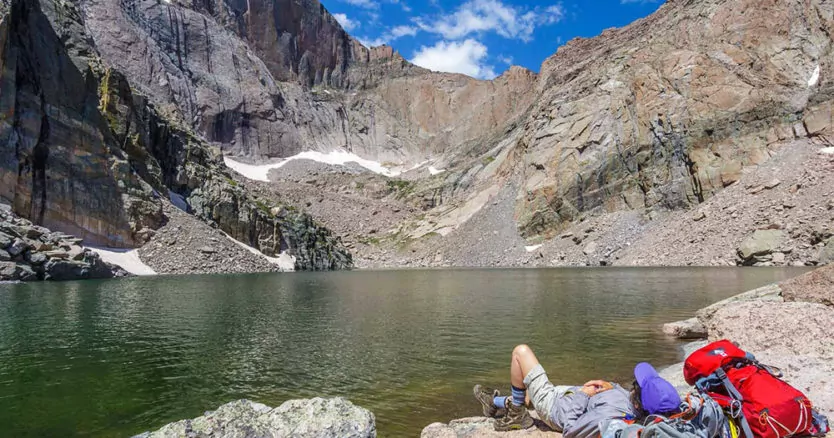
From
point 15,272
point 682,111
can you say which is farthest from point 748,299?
point 682,111

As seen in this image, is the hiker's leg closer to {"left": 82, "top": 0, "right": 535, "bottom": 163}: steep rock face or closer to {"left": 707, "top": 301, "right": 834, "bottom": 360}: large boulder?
{"left": 707, "top": 301, "right": 834, "bottom": 360}: large boulder

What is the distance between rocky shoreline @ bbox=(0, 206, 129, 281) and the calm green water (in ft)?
46.5

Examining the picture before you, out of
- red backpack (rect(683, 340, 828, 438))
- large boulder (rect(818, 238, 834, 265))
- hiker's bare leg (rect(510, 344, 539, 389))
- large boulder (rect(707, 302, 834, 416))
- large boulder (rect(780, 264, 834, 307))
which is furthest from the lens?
large boulder (rect(818, 238, 834, 265))

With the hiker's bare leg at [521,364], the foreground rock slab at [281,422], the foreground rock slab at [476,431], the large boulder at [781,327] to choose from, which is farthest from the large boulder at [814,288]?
the foreground rock slab at [281,422]

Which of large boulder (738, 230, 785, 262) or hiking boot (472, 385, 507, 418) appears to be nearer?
hiking boot (472, 385, 507, 418)

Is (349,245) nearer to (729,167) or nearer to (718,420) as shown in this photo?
(729,167)

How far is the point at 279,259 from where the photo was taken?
7669 centimetres

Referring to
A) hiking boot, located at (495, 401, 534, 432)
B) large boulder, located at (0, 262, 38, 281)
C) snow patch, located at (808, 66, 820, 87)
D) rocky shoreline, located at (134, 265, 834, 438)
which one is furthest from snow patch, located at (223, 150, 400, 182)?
hiking boot, located at (495, 401, 534, 432)

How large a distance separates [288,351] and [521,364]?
375 inches

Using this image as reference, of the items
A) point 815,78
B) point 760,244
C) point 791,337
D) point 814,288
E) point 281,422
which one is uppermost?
point 815,78

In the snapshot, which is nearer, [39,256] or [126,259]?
[39,256]

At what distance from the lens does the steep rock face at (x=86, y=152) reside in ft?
159

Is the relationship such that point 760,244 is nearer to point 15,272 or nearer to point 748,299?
point 748,299

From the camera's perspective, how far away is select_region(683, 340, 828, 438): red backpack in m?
4.93
